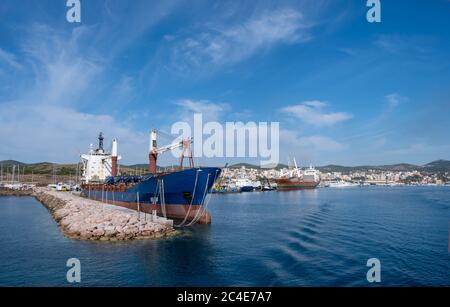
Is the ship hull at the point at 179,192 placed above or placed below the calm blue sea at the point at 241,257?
above

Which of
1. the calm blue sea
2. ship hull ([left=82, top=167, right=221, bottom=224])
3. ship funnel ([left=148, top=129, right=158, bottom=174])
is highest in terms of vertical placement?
ship funnel ([left=148, top=129, right=158, bottom=174])

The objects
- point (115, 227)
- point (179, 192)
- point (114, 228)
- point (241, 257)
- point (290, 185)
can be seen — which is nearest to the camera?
point (241, 257)

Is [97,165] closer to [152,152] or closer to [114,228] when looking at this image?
[152,152]

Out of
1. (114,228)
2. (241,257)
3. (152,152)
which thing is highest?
(152,152)

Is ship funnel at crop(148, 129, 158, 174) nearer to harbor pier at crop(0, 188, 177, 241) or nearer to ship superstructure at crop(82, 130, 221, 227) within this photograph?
ship superstructure at crop(82, 130, 221, 227)

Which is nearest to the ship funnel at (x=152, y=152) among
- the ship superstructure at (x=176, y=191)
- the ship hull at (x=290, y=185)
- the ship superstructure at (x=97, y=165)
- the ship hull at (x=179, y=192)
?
the ship superstructure at (x=176, y=191)

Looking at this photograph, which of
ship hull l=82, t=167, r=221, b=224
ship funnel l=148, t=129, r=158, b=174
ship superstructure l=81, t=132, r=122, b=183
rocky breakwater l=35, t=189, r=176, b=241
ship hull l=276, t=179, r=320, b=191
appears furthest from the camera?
ship hull l=276, t=179, r=320, b=191

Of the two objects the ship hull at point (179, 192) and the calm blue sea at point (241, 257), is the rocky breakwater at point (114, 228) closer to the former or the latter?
the calm blue sea at point (241, 257)

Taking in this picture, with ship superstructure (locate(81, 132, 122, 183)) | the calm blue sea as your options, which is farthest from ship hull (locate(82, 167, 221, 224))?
ship superstructure (locate(81, 132, 122, 183))

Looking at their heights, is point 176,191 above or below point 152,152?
below

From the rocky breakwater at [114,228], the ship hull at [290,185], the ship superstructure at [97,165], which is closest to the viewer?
the rocky breakwater at [114,228]

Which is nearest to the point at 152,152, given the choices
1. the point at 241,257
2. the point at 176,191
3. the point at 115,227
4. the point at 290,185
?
the point at 176,191

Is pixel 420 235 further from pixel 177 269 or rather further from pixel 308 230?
pixel 177 269
